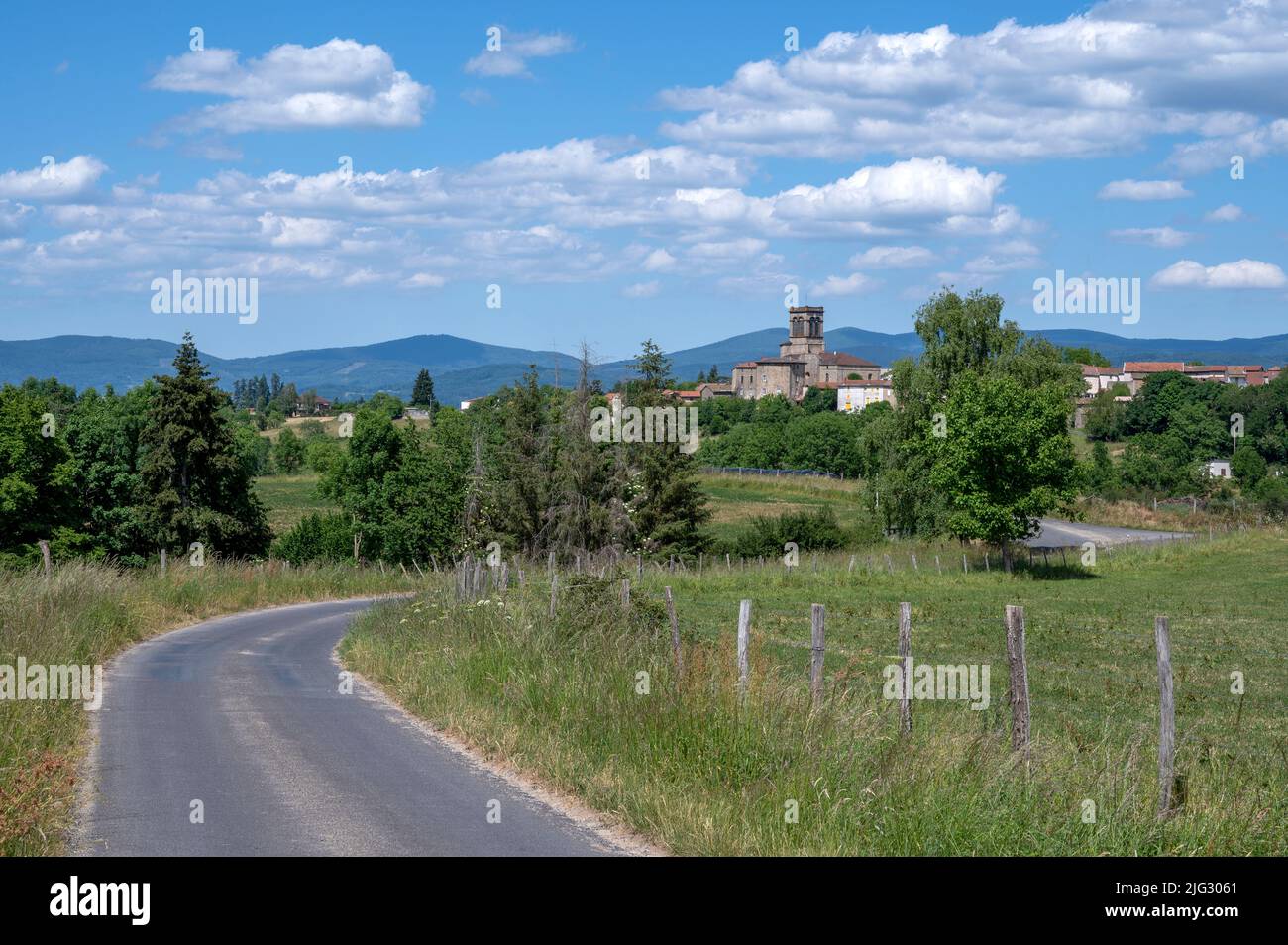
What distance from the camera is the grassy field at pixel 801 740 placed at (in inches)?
332

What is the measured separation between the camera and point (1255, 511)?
268 feet

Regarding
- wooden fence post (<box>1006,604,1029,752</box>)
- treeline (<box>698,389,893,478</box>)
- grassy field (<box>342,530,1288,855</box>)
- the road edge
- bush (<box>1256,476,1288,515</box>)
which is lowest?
bush (<box>1256,476,1288,515</box>)

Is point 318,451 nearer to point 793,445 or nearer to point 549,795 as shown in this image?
point 793,445

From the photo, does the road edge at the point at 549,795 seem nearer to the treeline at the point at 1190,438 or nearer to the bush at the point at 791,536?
the bush at the point at 791,536

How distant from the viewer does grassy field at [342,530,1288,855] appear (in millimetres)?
8445

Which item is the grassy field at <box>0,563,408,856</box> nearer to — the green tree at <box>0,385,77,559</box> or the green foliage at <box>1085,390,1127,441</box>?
the green tree at <box>0,385,77,559</box>

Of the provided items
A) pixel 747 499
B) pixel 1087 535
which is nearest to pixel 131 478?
pixel 1087 535

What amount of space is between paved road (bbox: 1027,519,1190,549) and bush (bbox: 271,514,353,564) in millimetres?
43848

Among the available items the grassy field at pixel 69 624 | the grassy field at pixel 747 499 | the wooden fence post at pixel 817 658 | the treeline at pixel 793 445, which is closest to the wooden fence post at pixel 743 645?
the wooden fence post at pixel 817 658

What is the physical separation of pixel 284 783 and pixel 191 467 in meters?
53.7

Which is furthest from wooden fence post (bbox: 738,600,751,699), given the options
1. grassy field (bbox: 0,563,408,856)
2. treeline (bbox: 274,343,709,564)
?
treeline (bbox: 274,343,709,564)

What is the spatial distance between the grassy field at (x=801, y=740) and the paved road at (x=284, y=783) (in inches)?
26.9

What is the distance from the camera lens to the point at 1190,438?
14562 centimetres

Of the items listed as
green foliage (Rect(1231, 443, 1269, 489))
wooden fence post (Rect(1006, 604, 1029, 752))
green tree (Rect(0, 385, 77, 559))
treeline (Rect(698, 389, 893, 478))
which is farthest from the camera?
treeline (Rect(698, 389, 893, 478))
